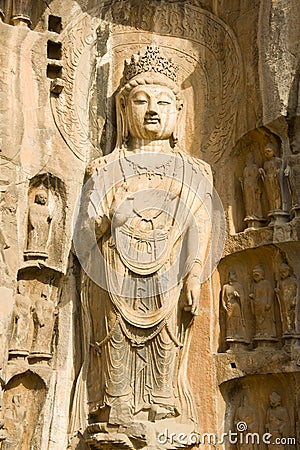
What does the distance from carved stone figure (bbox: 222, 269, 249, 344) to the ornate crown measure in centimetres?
181

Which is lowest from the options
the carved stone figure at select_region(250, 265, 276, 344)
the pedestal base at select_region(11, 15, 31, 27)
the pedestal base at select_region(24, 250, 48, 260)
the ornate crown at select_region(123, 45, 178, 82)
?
the carved stone figure at select_region(250, 265, 276, 344)

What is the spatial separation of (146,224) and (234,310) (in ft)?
3.25

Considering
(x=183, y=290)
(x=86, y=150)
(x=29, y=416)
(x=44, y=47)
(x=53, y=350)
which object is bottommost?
(x=29, y=416)

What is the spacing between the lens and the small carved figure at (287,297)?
22.4 feet

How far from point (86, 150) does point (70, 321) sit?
4.78 feet

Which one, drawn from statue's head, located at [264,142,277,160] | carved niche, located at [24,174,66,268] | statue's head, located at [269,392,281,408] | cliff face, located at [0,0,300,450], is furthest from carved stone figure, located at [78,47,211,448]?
statue's head, located at [269,392,281,408]

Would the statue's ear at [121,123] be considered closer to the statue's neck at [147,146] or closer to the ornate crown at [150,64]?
the statue's neck at [147,146]

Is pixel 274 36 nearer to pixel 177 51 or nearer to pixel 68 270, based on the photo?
pixel 177 51

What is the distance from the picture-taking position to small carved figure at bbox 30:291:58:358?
6.81m

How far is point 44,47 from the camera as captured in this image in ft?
23.7

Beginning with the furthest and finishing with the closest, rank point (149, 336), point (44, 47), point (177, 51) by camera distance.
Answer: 1. point (177, 51)
2. point (44, 47)
3. point (149, 336)

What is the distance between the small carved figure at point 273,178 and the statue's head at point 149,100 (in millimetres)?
809

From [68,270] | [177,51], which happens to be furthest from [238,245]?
[177,51]

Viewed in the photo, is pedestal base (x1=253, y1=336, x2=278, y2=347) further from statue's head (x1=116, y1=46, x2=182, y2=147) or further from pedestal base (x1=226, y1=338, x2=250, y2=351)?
statue's head (x1=116, y1=46, x2=182, y2=147)
